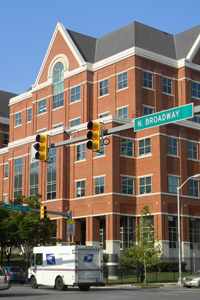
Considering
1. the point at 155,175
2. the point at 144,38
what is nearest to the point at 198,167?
the point at 155,175

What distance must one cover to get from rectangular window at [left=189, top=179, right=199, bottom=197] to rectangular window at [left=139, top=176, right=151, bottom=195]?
467cm

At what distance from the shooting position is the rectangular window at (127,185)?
162ft

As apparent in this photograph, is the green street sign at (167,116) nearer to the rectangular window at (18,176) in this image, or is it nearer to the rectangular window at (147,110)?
the rectangular window at (147,110)

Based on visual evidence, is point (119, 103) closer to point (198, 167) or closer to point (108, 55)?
point (108, 55)

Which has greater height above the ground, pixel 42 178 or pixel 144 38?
pixel 144 38

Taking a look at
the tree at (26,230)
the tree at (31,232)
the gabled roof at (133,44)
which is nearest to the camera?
the tree at (31,232)

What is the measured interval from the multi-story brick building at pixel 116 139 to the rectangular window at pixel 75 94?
0.42 feet

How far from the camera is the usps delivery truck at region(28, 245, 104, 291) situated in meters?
27.8

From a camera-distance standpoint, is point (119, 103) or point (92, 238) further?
point (119, 103)

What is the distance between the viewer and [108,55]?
2314 inches

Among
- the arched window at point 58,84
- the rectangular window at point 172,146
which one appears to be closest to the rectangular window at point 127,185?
the rectangular window at point 172,146

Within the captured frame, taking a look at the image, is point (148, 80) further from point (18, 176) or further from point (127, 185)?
point (18, 176)

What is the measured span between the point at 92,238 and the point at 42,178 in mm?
10109

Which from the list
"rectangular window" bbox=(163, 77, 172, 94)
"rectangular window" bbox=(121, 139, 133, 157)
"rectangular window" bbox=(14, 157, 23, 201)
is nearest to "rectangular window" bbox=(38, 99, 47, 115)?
"rectangular window" bbox=(14, 157, 23, 201)
